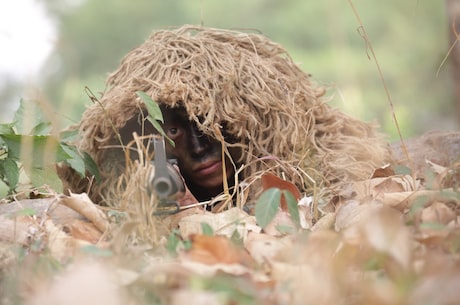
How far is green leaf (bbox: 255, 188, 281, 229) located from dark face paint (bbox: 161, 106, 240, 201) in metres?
0.85

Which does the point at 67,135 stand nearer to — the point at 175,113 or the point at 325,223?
the point at 175,113

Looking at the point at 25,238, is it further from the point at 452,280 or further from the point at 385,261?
the point at 452,280

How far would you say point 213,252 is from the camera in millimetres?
1225

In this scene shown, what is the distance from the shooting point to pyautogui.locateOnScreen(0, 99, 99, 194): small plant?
185cm

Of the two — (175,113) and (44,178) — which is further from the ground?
(175,113)

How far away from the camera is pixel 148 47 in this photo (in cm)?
240

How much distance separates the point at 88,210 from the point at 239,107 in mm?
738

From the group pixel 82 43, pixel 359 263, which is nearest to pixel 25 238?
pixel 359 263

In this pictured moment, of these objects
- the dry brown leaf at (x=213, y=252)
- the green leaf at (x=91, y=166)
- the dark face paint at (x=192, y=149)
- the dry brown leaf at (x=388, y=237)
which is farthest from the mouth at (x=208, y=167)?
the dry brown leaf at (x=388, y=237)

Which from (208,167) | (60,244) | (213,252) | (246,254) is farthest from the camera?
(208,167)

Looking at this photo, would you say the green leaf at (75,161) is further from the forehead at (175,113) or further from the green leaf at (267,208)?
the green leaf at (267,208)

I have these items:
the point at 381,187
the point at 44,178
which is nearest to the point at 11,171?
the point at 44,178

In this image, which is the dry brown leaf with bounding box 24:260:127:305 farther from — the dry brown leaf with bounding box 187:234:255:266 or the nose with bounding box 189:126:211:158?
the nose with bounding box 189:126:211:158

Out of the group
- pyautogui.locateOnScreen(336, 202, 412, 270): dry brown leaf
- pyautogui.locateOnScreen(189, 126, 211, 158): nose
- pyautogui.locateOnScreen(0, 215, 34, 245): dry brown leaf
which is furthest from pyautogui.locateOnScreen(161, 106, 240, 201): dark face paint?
pyautogui.locateOnScreen(336, 202, 412, 270): dry brown leaf
